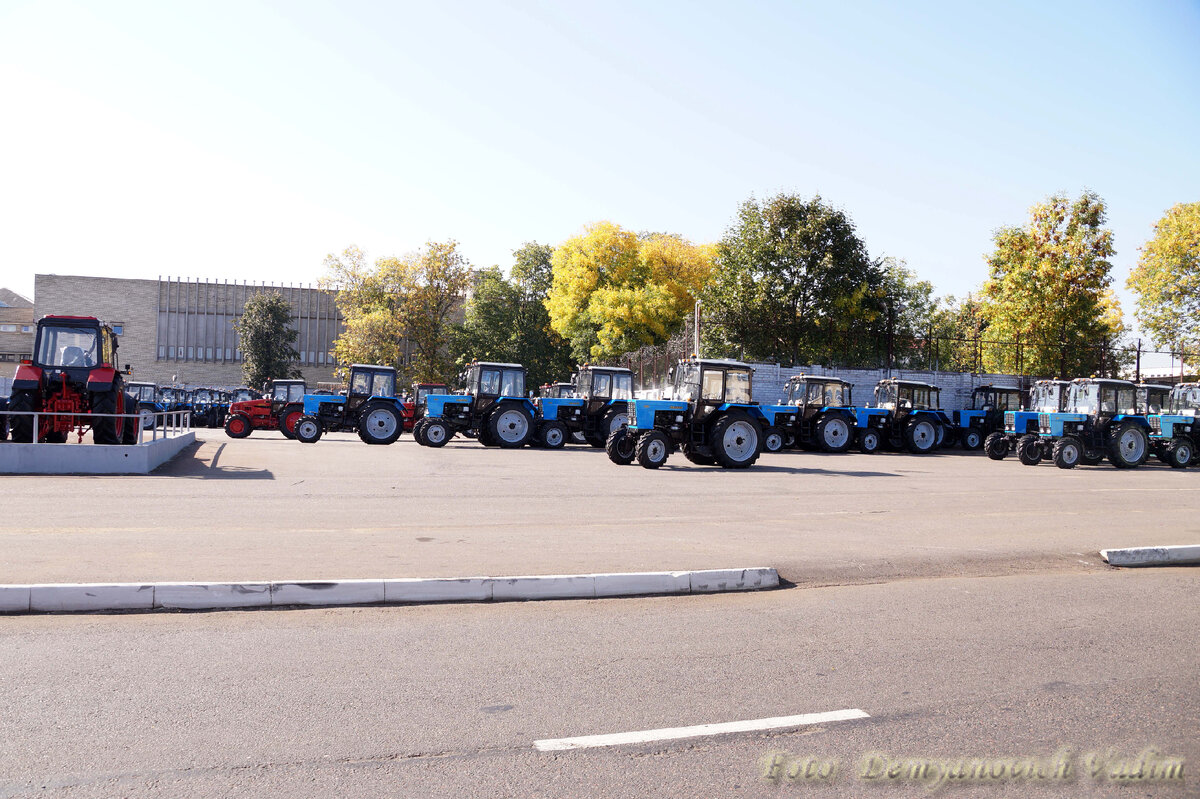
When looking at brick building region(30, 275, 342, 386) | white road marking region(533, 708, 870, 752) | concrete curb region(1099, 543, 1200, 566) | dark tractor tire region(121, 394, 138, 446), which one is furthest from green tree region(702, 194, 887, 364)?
brick building region(30, 275, 342, 386)

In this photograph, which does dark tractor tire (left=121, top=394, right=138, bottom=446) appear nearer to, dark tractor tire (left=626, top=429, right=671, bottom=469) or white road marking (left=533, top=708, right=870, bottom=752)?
dark tractor tire (left=626, top=429, right=671, bottom=469)

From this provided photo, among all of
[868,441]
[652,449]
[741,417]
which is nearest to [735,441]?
[741,417]

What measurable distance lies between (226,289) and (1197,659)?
2735 inches

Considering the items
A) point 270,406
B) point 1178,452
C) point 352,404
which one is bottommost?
point 1178,452

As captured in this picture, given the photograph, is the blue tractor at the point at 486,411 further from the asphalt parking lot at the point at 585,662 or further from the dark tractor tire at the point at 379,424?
the asphalt parking lot at the point at 585,662

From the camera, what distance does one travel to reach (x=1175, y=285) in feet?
116

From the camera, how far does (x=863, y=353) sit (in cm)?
A: 3500

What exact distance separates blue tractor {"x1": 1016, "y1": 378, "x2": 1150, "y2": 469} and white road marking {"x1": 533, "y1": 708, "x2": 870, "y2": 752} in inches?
863

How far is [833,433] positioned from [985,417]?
22.9ft

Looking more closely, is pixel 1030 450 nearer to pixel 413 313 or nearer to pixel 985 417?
pixel 985 417

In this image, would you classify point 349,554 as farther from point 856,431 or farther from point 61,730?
point 856,431

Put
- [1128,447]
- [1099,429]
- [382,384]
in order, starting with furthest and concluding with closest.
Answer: [382,384] → [1099,429] → [1128,447]

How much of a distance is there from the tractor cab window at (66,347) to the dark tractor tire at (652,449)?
37.4 feet

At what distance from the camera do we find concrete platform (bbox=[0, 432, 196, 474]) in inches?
572
